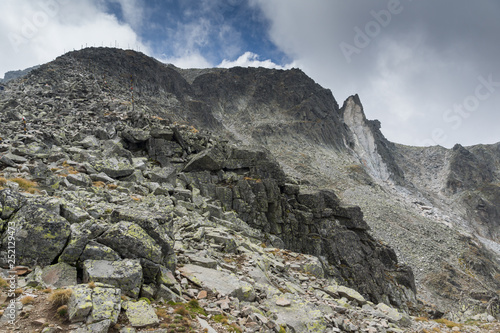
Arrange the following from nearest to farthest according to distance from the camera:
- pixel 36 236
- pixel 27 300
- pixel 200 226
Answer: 1. pixel 27 300
2. pixel 36 236
3. pixel 200 226

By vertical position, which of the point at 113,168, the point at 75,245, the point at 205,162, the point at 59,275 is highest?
the point at 205,162

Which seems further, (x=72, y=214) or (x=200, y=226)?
(x=200, y=226)

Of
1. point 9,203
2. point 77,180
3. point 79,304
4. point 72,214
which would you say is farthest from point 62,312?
point 77,180

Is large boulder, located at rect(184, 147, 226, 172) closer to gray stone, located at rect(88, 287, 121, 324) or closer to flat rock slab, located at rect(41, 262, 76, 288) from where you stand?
flat rock slab, located at rect(41, 262, 76, 288)

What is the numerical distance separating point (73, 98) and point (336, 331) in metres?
44.7

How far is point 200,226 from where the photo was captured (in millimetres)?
16016

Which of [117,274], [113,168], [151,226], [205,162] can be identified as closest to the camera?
[117,274]

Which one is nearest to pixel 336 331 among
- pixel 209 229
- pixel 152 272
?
pixel 152 272

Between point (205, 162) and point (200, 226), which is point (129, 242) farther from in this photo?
point (205, 162)

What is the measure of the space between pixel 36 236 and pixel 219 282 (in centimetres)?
619

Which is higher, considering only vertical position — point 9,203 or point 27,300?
point 9,203

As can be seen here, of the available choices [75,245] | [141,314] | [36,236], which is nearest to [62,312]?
[141,314]

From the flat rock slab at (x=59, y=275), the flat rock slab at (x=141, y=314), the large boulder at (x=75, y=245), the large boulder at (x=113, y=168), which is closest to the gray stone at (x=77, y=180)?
the large boulder at (x=113, y=168)

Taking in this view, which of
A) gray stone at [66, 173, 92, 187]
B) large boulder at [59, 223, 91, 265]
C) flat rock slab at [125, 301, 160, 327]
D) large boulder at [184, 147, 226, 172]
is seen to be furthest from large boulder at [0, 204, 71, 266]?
large boulder at [184, 147, 226, 172]
